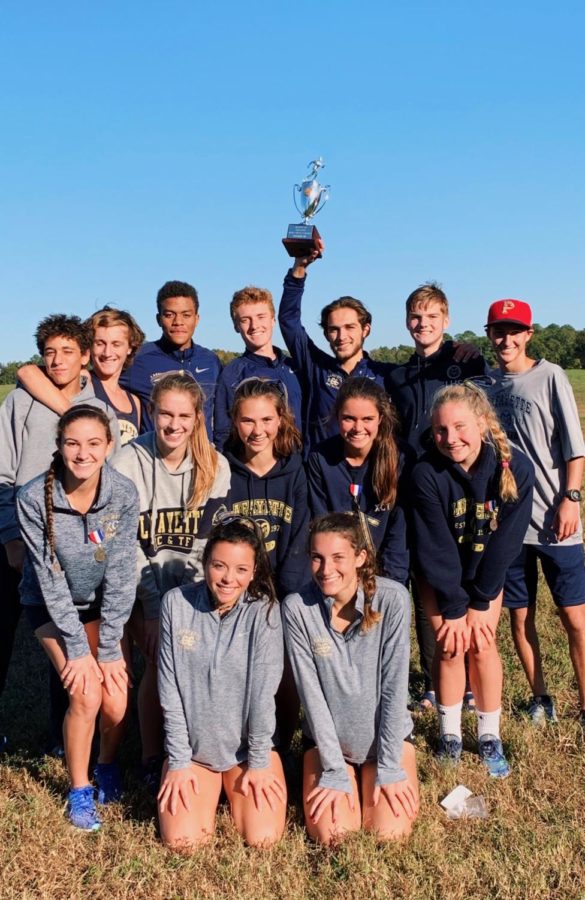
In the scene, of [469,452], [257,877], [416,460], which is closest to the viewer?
[257,877]

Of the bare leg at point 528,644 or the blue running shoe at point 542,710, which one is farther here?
the bare leg at point 528,644

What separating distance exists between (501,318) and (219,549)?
8.01 feet

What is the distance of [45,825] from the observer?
4.07 metres

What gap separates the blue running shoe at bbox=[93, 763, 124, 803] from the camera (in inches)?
174

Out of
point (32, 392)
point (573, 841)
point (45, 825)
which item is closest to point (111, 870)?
point (45, 825)

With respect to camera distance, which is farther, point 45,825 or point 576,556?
point 576,556

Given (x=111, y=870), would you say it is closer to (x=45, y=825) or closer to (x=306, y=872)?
(x=45, y=825)

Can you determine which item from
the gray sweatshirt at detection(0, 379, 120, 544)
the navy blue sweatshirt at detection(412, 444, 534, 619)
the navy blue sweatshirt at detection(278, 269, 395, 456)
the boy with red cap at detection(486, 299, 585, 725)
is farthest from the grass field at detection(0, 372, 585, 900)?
the navy blue sweatshirt at detection(278, 269, 395, 456)

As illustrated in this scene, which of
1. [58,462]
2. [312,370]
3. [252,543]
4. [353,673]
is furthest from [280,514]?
[312,370]

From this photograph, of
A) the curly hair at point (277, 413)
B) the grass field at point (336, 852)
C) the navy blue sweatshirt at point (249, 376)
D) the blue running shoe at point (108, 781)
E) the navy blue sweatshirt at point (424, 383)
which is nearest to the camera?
the grass field at point (336, 852)

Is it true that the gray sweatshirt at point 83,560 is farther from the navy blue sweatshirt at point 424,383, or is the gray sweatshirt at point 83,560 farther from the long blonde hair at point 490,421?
the navy blue sweatshirt at point 424,383

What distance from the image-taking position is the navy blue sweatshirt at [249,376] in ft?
18.6

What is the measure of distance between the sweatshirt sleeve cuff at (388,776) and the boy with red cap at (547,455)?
1446mm

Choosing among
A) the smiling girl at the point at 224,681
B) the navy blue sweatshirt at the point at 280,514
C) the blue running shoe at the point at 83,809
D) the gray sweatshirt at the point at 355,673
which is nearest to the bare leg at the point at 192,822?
the smiling girl at the point at 224,681
